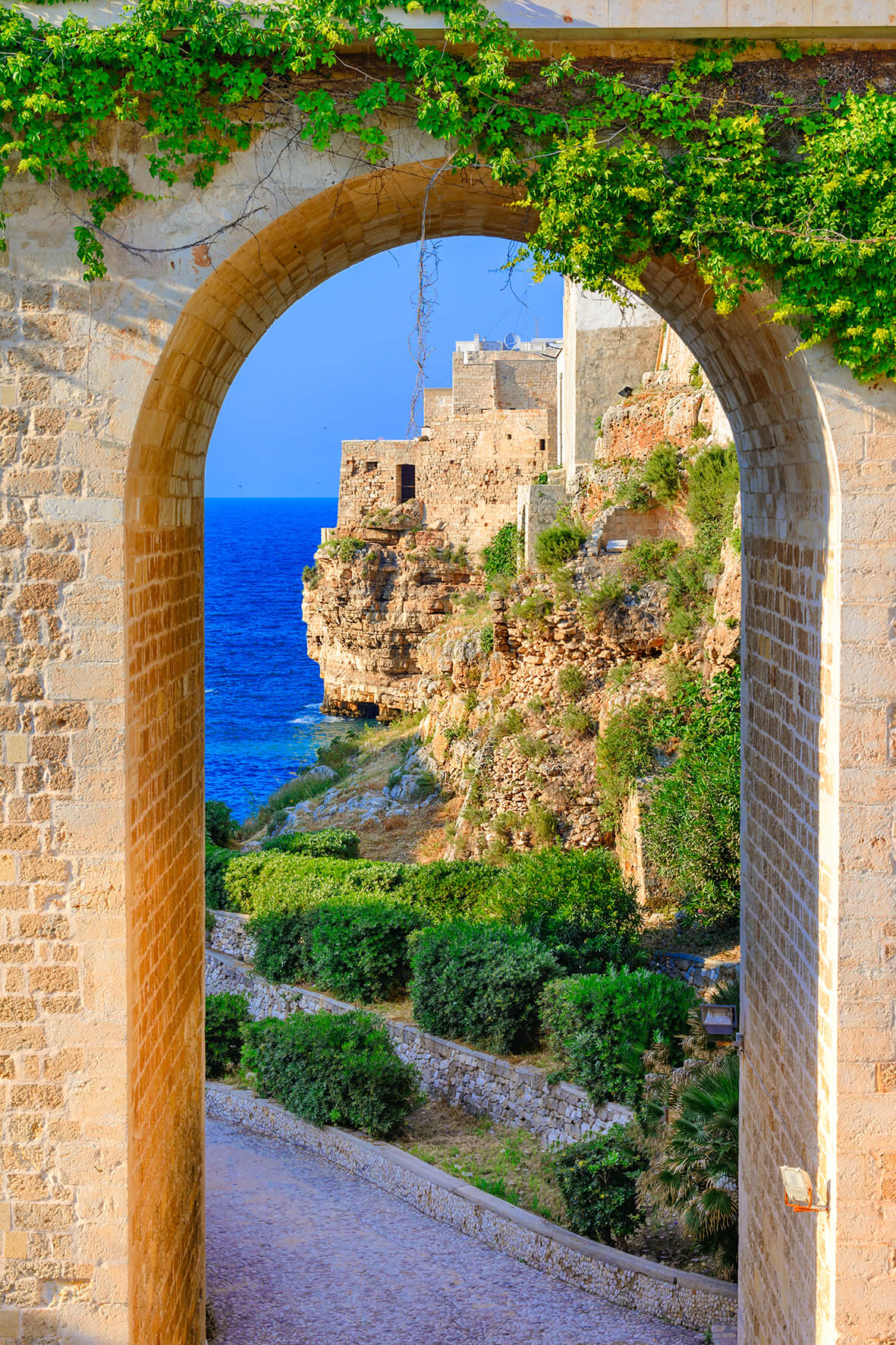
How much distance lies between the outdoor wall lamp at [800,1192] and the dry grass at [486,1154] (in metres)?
4.75

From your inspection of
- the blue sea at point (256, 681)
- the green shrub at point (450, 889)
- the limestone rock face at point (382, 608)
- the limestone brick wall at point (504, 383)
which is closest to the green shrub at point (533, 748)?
the green shrub at point (450, 889)

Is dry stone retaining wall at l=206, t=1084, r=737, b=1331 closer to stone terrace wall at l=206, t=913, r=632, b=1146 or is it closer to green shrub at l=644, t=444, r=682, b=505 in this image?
stone terrace wall at l=206, t=913, r=632, b=1146

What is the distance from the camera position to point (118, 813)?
15.1 feet

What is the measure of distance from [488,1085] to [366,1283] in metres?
2.91

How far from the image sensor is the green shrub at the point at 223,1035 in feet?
43.2

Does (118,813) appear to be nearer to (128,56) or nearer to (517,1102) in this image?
(128,56)

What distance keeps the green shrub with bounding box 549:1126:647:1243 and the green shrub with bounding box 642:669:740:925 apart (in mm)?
4491

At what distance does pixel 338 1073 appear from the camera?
11.2 metres

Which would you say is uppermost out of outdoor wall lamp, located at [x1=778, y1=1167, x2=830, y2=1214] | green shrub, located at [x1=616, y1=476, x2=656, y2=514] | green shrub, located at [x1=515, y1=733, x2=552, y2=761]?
green shrub, located at [x1=616, y1=476, x2=656, y2=514]

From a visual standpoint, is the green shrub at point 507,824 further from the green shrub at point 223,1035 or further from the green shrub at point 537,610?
the green shrub at point 223,1035

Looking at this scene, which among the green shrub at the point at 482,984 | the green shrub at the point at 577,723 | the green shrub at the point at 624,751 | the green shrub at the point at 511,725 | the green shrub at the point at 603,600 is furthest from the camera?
the green shrub at the point at 511,725

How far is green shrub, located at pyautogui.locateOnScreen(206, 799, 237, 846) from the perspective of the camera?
68.0 ft

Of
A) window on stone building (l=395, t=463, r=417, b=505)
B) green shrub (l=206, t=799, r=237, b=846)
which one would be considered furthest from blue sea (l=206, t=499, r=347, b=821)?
green shrub (l=206, t=799, r=237, b=846)

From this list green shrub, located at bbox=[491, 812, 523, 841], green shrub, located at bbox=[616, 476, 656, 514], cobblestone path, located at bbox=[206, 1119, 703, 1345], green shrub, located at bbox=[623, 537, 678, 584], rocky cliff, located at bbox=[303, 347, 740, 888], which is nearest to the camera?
cobblestone path, located at bbox=[206, 1119, 703, 1345]
